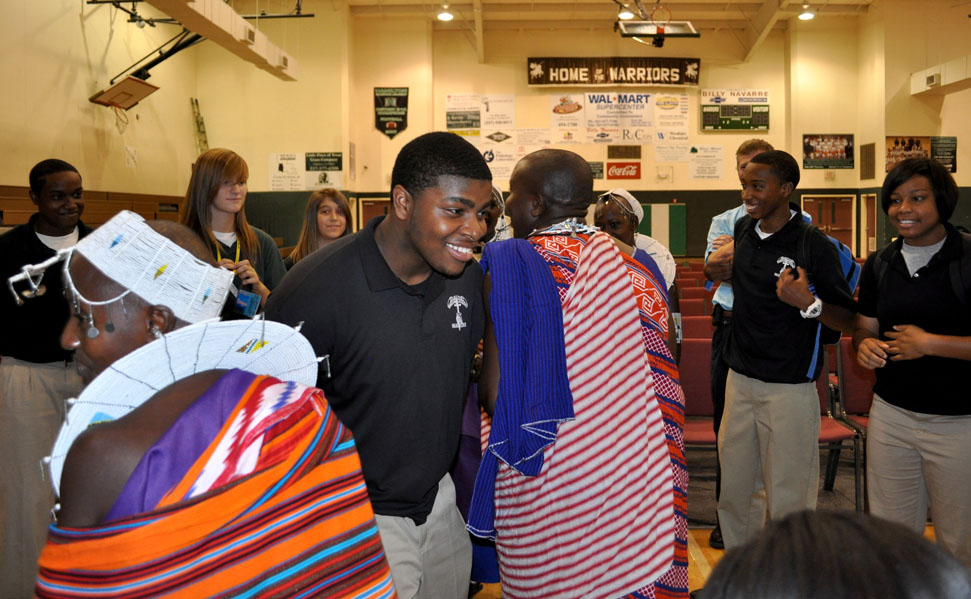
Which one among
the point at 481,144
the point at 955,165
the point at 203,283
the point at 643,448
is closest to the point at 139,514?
the point at 203,283

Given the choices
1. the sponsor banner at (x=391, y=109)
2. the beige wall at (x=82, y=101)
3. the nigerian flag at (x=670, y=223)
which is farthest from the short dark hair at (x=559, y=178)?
the nigerian flag at (x=670, y=223)

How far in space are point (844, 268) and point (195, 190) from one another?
111 inches

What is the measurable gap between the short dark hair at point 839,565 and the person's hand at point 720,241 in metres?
3.36

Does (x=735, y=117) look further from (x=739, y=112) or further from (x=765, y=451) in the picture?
(x=765, y=451)

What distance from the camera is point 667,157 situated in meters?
15.6

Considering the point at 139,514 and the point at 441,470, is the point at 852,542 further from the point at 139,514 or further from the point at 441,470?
the point at 441,470

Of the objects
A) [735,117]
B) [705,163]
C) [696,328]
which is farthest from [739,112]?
[696,328]

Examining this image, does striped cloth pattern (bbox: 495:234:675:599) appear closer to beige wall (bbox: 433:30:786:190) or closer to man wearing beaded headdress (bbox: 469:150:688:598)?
man wearing beaded headdress (bbox: 469:150:688:598)

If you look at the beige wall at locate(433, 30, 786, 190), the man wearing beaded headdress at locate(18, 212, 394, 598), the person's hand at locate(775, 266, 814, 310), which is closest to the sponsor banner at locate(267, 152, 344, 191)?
the beige wall at locate(433, 30, 786, 190)

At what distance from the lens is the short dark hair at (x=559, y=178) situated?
228 centimetres

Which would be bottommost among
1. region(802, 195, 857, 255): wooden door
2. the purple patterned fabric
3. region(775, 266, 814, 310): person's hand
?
the purple patterned fabric

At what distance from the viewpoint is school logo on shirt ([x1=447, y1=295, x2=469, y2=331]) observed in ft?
6.41

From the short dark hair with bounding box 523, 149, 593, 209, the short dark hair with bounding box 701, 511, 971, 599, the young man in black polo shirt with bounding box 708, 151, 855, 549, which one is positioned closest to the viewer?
the short dark hair with bounding box 701, 511, 971, 599

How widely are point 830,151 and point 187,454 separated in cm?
1640
